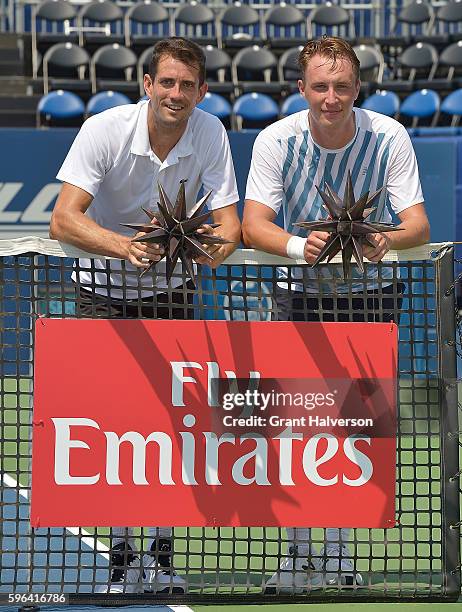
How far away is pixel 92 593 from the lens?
4.40 m

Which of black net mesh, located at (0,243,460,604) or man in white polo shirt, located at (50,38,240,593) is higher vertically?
man in white polo shirt, located at (50,38,240,593)

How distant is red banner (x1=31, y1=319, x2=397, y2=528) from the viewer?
14.2ft

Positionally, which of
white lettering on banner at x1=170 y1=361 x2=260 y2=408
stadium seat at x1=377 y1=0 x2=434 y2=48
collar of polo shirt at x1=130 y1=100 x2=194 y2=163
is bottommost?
white lettering on banner at x1=170 y1=361 x2=260 y2=408

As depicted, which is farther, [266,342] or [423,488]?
[423,488]

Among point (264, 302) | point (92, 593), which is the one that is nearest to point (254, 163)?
point (92, 593)

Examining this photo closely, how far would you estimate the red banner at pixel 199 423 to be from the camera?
A: 171 inches

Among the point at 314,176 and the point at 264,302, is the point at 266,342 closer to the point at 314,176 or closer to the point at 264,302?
the point at 314,176

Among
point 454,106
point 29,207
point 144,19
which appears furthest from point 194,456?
point 144,19

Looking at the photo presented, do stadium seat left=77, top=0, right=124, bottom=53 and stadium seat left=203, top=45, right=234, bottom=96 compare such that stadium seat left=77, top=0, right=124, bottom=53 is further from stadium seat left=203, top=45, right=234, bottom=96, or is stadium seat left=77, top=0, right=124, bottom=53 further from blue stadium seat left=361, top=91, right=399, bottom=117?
blue stadium seat left=361, top=91, right=399, bottom=117

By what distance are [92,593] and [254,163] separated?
5.89 ft

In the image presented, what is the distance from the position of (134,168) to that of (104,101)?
33.2ft

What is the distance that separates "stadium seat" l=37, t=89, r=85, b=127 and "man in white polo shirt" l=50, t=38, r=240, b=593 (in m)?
9.99

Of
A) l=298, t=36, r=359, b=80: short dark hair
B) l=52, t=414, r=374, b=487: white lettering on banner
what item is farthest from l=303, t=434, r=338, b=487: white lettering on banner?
l=298, t=36, r=359, b=80: short dark hair

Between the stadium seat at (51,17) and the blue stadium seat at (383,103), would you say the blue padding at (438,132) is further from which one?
the stadium seat at (51,17)
